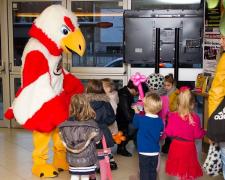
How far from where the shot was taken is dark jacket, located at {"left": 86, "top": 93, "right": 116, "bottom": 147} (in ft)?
12.0

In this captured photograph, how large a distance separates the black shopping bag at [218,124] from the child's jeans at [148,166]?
979mm

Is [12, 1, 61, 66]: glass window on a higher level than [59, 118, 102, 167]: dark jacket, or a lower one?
higher

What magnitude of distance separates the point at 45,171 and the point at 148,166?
1167mm

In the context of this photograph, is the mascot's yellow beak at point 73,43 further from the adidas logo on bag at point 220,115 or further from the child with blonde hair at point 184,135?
the adidas logo on bag at point 220,115

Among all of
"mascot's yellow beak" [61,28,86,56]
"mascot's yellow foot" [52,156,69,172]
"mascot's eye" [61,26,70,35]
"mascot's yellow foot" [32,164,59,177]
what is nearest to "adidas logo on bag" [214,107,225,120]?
"mascot's yellow beak" [61,28,86,56]

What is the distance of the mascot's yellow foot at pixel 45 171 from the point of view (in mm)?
3986

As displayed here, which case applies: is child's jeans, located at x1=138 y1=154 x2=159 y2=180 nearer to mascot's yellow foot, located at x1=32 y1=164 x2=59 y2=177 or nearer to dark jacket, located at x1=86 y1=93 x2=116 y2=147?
dark jacket, located at x1=86 y1=93 x2=116 y2=147

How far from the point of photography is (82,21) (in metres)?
6.04

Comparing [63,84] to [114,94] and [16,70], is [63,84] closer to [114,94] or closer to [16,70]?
[114,94]

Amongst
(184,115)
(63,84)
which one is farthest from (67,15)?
(184,115)

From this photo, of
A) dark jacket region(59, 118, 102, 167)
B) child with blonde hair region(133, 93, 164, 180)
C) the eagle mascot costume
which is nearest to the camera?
dark jacket region(59, 118, 102, 167)

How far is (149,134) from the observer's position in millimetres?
3301

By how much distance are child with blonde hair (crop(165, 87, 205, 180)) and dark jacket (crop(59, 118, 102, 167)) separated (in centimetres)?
65

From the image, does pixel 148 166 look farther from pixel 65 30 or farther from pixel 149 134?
pixel 65 30
